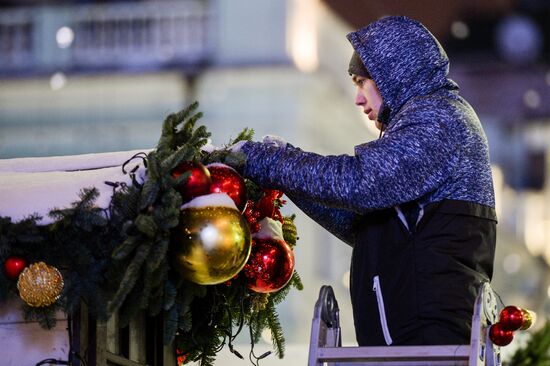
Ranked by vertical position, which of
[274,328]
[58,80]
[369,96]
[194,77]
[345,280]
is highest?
[58,80]

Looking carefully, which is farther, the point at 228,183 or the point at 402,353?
the point at 228,183

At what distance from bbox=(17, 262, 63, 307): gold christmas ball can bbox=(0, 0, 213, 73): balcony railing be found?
780cm

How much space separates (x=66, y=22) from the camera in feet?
33.9

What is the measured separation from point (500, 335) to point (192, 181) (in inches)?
24.3

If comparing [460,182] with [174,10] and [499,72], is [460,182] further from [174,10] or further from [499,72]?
[499,72]

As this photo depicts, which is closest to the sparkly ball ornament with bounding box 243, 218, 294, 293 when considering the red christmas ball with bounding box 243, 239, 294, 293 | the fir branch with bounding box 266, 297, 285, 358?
the red christmas ball with bounding box 243, 239, 294, 293

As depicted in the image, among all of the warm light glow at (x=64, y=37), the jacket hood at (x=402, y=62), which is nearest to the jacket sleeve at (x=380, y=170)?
the jacket hood at (x=402, y=62)

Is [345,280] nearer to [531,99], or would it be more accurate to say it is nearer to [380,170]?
[531,99]

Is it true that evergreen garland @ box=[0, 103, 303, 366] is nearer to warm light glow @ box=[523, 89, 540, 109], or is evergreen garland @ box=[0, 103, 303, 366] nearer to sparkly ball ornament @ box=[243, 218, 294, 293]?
sparkly ball ornament @ box=[243, 218, 294, 293]

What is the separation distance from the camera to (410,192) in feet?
7.02

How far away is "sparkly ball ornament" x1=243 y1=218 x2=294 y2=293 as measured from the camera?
2.37 metres

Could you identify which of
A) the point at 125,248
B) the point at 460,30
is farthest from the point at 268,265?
the point at 460,30

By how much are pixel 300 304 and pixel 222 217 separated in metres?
6.79

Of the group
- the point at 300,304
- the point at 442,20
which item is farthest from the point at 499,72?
the point at 300,304
